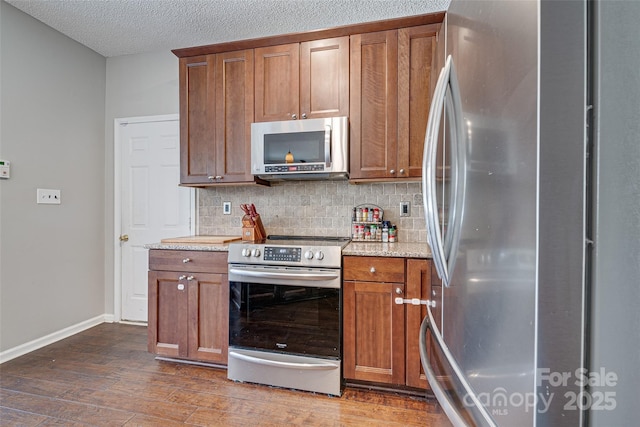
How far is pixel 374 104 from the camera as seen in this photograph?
7.15 feet

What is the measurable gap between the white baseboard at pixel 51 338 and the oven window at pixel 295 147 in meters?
2.45

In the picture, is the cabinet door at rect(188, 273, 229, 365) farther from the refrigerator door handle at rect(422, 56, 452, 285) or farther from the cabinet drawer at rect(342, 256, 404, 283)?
the refrigerator door handle at rect(422, 56, 452, 285)

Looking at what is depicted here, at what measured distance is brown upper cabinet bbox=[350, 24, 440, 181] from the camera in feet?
6.89

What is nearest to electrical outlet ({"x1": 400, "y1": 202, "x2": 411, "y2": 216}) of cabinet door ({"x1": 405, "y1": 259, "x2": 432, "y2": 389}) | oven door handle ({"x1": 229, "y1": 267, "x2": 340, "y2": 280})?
cabinet door ({"x1": 405, "y1": 259, "x2": 432, "y2": 389})

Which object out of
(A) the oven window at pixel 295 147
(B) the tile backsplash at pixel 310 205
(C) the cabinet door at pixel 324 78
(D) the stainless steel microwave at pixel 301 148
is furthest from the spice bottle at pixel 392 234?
(C) the cabinet door at pixel 324 78

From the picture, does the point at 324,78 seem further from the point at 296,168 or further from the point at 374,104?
the point at 296,168

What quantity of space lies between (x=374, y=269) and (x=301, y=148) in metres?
1.01

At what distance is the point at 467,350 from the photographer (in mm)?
706

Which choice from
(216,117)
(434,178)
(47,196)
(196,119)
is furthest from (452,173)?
(47,196)

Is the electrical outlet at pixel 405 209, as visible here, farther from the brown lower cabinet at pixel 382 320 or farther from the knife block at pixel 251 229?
the knife block at pixel 251 229

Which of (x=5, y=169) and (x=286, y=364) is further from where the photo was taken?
(x=5, y=169)

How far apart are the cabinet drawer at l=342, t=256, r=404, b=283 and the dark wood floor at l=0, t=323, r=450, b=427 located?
76cm

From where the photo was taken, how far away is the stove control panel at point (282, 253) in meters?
1.97

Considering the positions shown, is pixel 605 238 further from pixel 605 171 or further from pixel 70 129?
pixel 70 129
